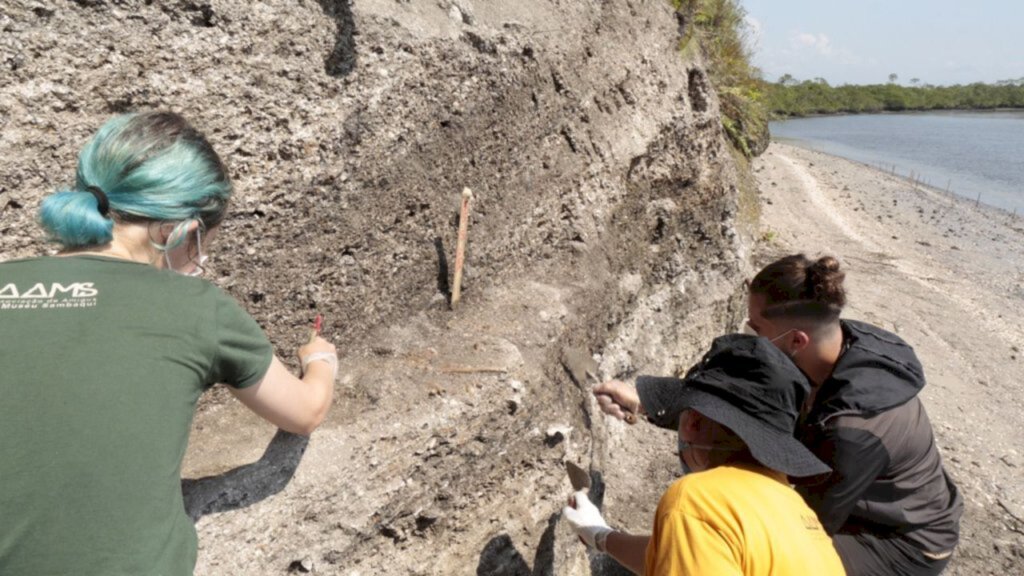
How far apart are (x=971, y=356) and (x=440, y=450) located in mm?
11491

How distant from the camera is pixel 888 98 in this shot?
8169 centimetres

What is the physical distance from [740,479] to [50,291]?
1.94m

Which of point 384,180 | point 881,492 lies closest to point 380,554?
point 384,180

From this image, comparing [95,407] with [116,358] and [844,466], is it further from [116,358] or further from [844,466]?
[844,466]

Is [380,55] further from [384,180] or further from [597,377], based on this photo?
[597,377]

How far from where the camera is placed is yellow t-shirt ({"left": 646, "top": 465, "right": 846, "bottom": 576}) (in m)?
1.93

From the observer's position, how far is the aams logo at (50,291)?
1.58 meters

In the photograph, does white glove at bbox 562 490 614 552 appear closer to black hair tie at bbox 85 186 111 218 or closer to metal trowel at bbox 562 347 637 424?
metal trowel at bbox 562 347 637 424

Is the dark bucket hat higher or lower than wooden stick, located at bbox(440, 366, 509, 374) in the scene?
higher

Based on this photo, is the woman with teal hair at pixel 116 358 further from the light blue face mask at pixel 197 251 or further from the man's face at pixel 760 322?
the man's face at pixel 760 322

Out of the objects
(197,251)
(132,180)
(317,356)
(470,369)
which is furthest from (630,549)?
(132,180)

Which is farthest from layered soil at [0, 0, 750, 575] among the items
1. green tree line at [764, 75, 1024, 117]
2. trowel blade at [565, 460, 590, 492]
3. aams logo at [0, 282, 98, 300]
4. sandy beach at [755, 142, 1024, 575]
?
green tree line at [764, 75, 1024, 117]

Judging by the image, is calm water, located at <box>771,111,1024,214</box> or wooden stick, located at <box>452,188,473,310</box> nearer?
wooden stick, located at <box>452,188,473,310</box>

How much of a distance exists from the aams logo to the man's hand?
95.9 inches
